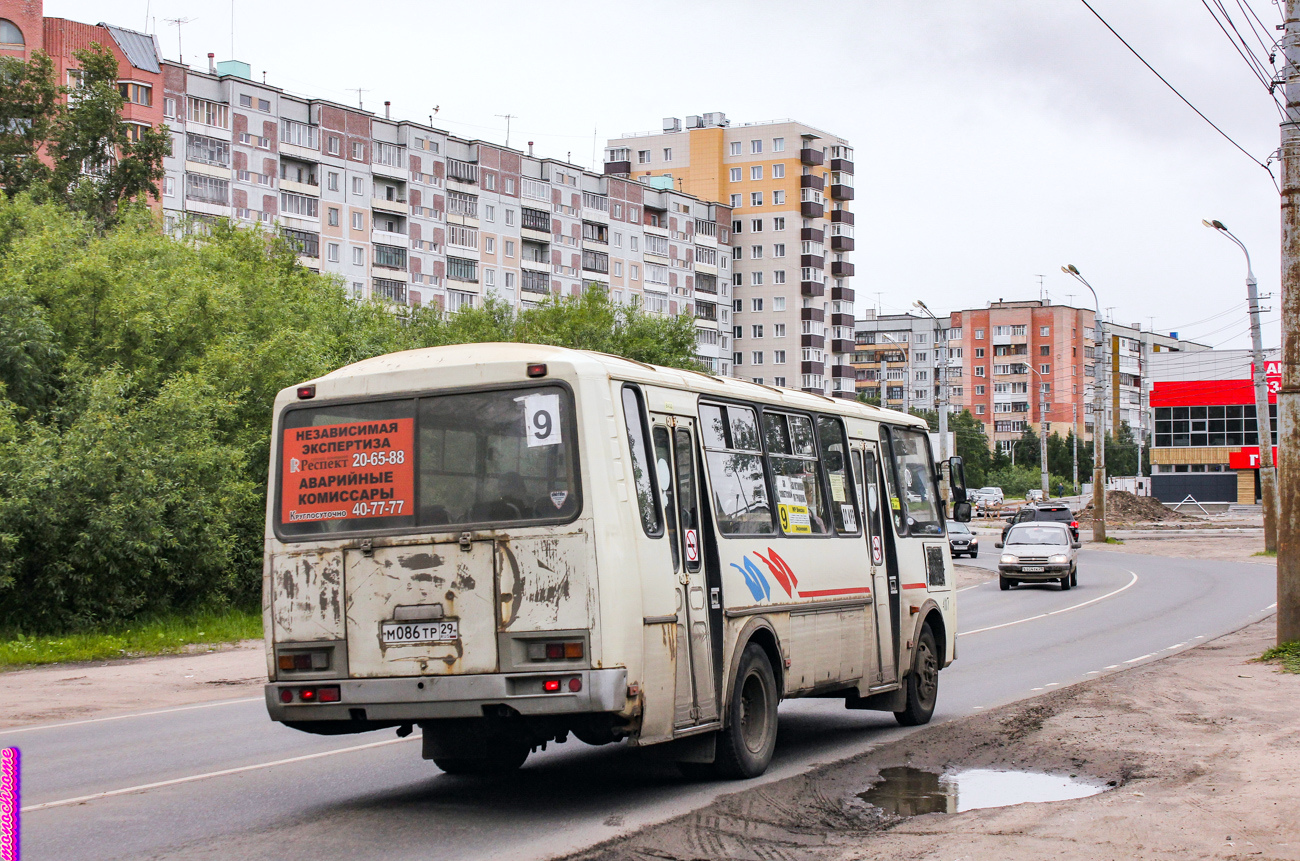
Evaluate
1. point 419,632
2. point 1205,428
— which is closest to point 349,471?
point 419,632

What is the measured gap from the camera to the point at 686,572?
9086 millimetres

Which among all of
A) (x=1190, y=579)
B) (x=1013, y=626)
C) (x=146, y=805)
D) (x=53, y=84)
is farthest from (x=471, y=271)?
(x=146, y=805)

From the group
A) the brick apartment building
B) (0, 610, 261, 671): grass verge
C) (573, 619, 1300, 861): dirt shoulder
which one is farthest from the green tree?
(573, 619, 1300, 861): dirt shoulder

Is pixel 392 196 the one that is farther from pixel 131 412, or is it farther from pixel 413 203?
pixel 131 412

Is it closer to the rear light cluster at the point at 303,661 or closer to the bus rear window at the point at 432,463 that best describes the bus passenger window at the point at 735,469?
the bus rear window at the point at 432,463

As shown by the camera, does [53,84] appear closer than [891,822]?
No

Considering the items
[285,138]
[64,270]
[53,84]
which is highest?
[285,138]

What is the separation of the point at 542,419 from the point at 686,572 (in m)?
1.46

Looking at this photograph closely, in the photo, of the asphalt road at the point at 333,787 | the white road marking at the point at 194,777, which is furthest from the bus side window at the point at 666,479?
the white road marking at the point at 194,777

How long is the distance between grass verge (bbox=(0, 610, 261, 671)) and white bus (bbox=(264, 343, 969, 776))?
12659mm

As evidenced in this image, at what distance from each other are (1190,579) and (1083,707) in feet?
95.5

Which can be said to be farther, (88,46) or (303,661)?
(88,46)

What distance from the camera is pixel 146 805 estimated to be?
9031 millimetres

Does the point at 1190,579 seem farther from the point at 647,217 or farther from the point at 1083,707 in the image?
the point at 647,217
